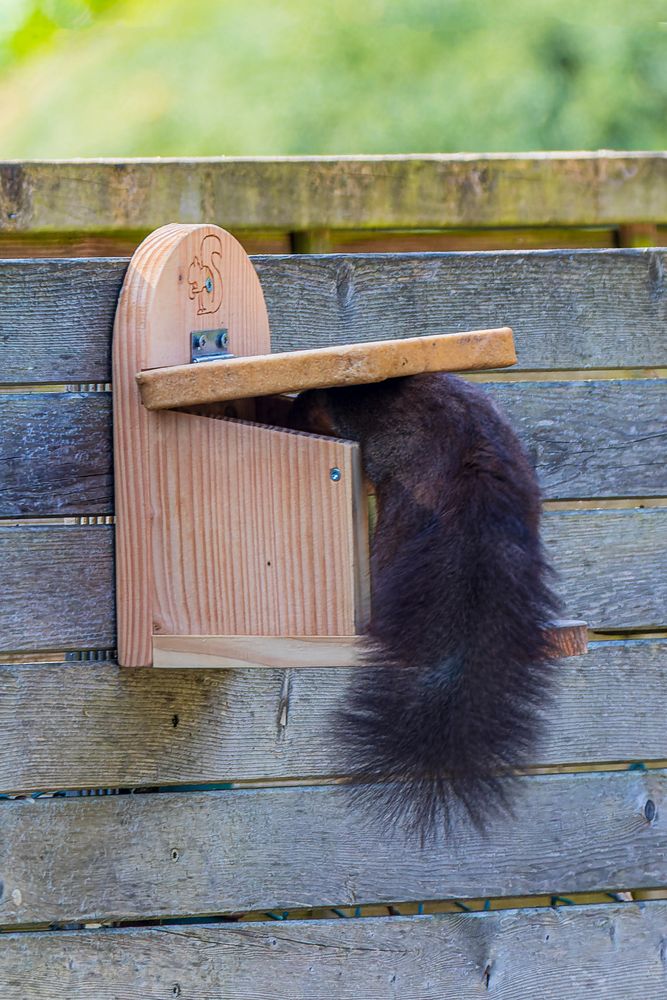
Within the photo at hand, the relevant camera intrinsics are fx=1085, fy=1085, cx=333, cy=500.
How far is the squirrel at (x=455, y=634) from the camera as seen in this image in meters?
1.10

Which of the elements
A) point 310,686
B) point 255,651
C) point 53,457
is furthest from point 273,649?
point 53,457

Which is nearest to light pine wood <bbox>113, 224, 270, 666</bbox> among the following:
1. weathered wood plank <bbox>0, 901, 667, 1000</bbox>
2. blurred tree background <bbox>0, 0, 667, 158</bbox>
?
weathered wood plank <bbox>0, 901, 667, 1000</bbox>

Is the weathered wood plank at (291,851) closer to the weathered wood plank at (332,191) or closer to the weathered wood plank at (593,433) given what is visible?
the weathered wood plank at (593,433)

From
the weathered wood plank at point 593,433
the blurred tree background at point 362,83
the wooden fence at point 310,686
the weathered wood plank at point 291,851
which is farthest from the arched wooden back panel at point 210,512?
the blurred tree background at point 362,83

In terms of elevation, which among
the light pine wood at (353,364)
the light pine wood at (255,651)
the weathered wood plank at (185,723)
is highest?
the light pine wood at (353,364)

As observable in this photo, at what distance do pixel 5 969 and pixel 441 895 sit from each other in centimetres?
60

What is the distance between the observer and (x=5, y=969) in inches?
55.9

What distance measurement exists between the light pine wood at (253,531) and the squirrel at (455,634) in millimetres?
66

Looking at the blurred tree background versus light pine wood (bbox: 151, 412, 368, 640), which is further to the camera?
the blurred tree background

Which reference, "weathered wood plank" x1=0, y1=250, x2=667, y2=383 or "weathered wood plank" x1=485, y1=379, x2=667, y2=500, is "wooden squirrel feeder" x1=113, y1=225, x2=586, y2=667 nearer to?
"weathered wood plank" x1=0, y1=250, x2=667, y2=383

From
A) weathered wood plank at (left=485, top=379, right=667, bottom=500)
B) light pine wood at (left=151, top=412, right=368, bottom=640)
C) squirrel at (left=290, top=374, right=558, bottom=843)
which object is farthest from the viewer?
weathered wood plank at (left=485, top=379, right=667, bottom=500)

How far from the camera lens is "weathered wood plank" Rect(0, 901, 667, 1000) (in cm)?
144

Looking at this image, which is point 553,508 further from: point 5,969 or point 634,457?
point 5,969

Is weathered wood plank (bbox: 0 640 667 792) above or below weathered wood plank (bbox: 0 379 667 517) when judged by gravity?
below
